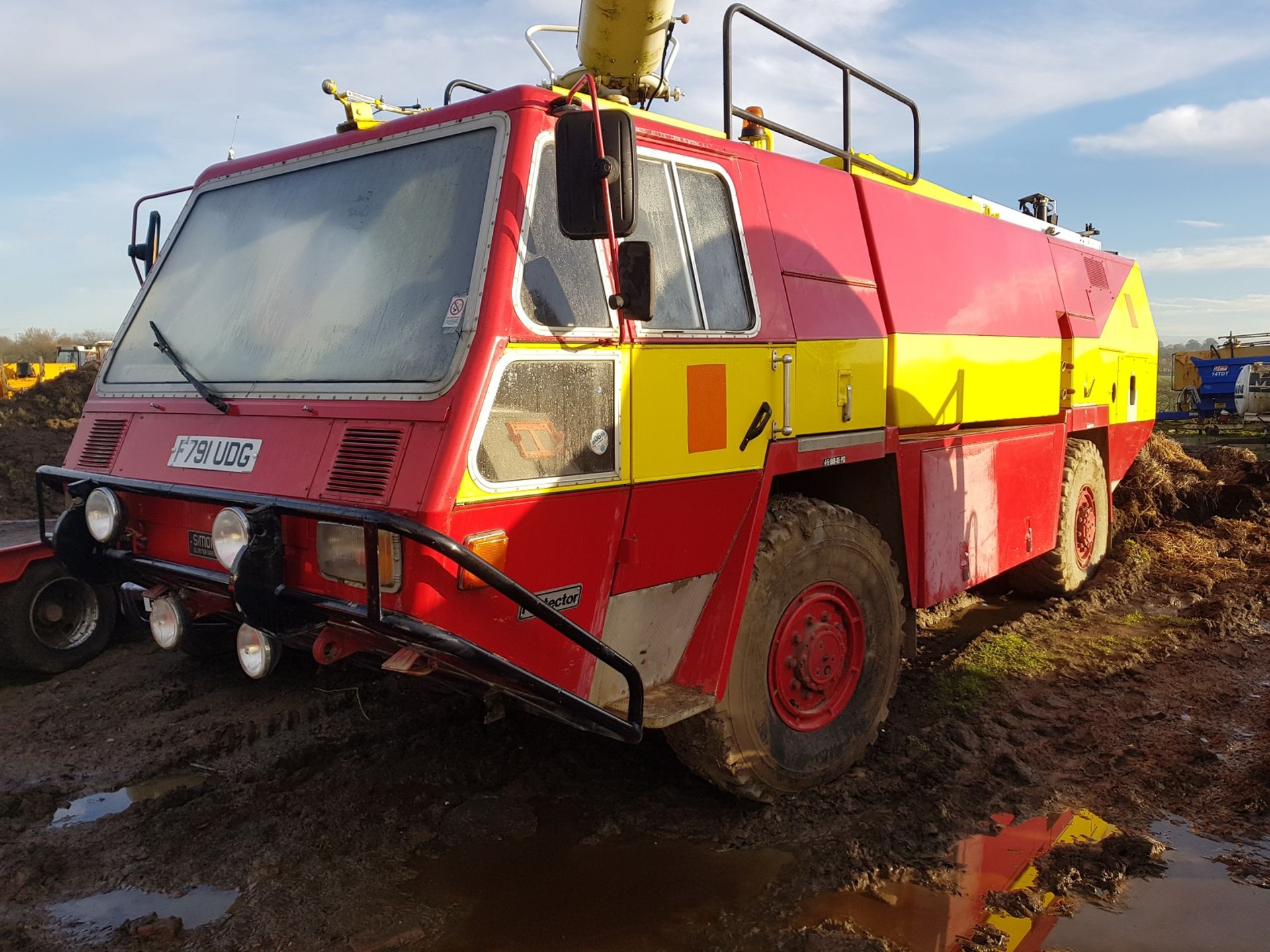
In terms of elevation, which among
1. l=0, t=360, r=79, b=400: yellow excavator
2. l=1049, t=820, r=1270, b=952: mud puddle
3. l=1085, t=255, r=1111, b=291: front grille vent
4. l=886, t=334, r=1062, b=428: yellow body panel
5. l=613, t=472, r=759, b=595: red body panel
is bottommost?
l=1049, t=820, r=1270, b=952: mud puddle

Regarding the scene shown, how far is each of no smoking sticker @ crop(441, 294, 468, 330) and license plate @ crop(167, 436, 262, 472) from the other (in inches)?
32.1

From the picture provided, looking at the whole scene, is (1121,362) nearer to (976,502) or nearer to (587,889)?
(976,502)

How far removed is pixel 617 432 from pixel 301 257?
4.64ft

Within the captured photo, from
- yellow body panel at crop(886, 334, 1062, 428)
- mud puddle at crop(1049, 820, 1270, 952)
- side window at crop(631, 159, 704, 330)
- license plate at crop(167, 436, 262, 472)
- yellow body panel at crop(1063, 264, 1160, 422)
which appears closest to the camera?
mud puddle at crop(1049, 820, 1270, 952)

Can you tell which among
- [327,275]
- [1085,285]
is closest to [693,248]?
[327,275]

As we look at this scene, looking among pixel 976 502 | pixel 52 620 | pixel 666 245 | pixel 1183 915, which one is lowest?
pixel 1183 915

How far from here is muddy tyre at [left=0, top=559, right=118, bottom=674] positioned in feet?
17.1

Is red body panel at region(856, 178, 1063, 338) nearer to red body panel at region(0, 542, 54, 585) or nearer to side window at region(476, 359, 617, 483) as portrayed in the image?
side window at region(476, 359, 617, 483)

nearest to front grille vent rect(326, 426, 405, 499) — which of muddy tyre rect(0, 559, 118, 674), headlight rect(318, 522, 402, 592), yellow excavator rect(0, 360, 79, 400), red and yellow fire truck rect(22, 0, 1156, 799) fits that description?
red and yellow fire truck rect(22, 0, 1156, 799)

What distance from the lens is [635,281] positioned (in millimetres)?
2971

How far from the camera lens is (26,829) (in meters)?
3.69

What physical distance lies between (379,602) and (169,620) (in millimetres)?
1318

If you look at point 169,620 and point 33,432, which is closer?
point 169,620

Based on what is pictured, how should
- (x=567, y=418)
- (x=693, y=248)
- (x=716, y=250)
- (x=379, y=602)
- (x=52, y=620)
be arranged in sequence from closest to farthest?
(x=379, y=602) < (x=567, y=418) < (x=693, y=248) < (x=716, y=250) < (x=52, y=620)
